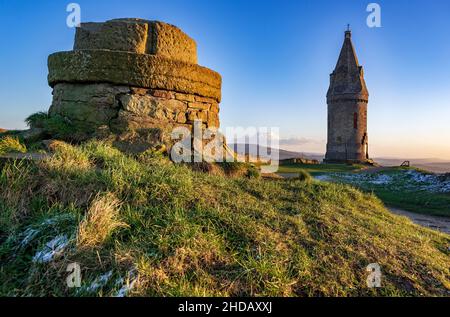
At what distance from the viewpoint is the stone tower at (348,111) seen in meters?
33.1

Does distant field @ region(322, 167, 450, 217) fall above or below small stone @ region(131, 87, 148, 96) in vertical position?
below

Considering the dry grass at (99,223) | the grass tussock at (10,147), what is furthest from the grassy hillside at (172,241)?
the grass tussock at (10,147)

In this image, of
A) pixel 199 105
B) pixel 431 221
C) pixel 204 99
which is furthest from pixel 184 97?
pixel 431 221

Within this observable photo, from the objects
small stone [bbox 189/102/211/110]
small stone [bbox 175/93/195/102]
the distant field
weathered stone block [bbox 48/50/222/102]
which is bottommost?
the distant field

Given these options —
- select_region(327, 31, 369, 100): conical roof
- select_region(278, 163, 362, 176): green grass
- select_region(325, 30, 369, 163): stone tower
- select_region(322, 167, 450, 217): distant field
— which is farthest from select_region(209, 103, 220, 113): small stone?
select_region(327, 31, 369, 100): conical roof

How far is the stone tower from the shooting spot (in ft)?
109

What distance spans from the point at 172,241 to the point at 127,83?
382cm

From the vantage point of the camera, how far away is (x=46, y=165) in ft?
12.4

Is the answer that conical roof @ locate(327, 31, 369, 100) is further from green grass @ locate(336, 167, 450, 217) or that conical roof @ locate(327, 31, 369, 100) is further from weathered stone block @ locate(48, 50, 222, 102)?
weathered stone block @ locate(48, 50, 222, 102)

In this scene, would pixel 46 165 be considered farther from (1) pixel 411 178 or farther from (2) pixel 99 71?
(1) pixel 411 178

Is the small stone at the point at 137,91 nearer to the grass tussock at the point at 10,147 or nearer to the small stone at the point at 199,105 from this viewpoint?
the small stone at the point at 199,105

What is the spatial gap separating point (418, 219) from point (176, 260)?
847cm

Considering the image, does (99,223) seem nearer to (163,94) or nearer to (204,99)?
(163,94)

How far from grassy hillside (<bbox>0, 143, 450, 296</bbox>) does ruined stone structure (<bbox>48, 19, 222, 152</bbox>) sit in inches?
54.8
